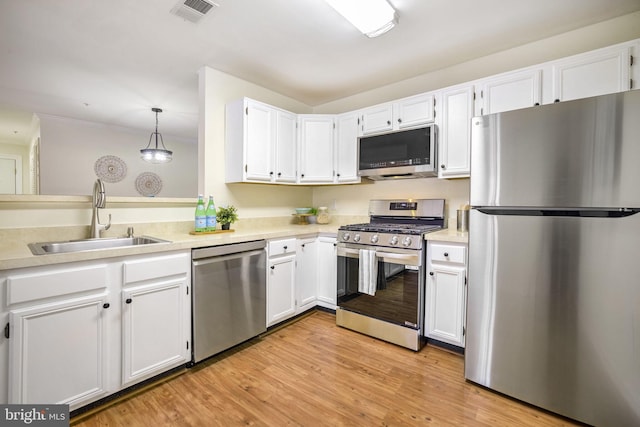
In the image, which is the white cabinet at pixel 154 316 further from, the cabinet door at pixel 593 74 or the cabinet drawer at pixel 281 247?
the cabinet door at pixel 593 74

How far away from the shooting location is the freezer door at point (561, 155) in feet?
4.55

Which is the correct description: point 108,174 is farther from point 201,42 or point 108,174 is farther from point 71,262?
point 71,262

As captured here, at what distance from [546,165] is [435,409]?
1.52m

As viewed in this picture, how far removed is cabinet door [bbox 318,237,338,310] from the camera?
2.88 meters

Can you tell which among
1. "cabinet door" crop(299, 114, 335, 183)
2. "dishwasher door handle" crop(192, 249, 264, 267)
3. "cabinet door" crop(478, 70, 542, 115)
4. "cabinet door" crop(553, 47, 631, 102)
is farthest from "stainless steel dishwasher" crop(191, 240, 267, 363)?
"cabinet door" crop(553, 47, 631, 102)

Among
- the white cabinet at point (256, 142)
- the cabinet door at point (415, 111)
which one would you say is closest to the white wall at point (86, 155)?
the white cabinet at point (256, 142)

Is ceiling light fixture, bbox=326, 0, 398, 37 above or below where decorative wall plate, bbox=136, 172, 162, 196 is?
above

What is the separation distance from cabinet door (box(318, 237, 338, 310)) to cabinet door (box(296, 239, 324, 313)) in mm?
55

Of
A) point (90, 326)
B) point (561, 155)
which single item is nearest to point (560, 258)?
point (561, 155)

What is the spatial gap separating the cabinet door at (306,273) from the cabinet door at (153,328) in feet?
3.65

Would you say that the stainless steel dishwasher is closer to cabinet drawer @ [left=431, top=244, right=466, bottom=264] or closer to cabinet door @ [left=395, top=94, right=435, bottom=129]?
cabinet drawer @ [left=431, top=244, right=466, bottom=264]

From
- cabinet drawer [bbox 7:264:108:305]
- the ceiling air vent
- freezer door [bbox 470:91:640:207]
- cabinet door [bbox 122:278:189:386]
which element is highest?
the ceiling air vent

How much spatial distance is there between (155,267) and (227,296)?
1.89 feet

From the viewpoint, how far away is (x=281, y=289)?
2621mm
